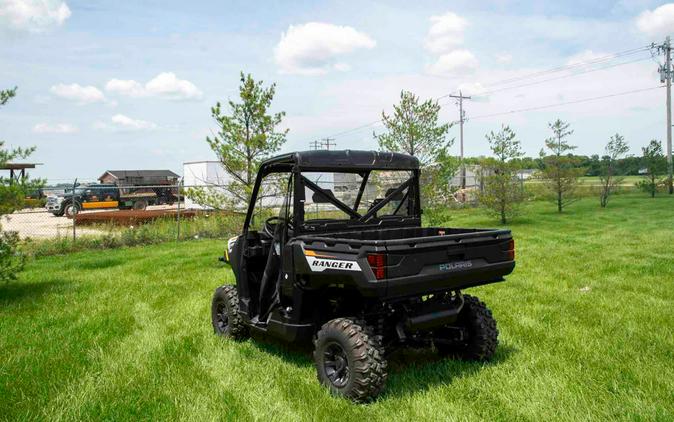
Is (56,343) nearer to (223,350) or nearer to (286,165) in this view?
(223,350)

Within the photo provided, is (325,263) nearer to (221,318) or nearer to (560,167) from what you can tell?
(221,318)

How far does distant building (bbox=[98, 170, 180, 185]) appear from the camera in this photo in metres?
41.4

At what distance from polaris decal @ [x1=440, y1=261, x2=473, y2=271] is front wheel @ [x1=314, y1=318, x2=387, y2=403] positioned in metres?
0.79

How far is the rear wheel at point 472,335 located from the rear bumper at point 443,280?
42 cm

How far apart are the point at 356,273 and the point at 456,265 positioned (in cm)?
Answer: 93

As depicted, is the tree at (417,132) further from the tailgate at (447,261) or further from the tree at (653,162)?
the tree at (653,162)

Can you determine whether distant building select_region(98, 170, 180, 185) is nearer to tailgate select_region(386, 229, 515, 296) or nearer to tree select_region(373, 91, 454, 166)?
tree select_region(373, 91, 454, 166)

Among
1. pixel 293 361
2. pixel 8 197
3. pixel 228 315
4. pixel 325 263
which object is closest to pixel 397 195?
pixel 325 263

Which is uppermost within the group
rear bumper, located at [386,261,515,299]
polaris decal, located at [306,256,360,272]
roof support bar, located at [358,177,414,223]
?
roof support bar, located at [358,177,414,223]

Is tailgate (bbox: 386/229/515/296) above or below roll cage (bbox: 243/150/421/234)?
below

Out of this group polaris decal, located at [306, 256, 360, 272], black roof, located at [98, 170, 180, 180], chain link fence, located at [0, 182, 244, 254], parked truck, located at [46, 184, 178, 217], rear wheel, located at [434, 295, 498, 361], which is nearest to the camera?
polaris decal, located at [306, 256, 360, 272]

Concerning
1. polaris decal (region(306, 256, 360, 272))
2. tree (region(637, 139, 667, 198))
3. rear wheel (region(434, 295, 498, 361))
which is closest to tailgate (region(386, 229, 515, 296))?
polaris decal (region(306, 256, 360, 272))

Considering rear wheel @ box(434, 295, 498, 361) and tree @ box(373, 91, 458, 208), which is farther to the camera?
tree @ box(373, 91, 458, 208)

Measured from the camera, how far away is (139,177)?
43.0 m
